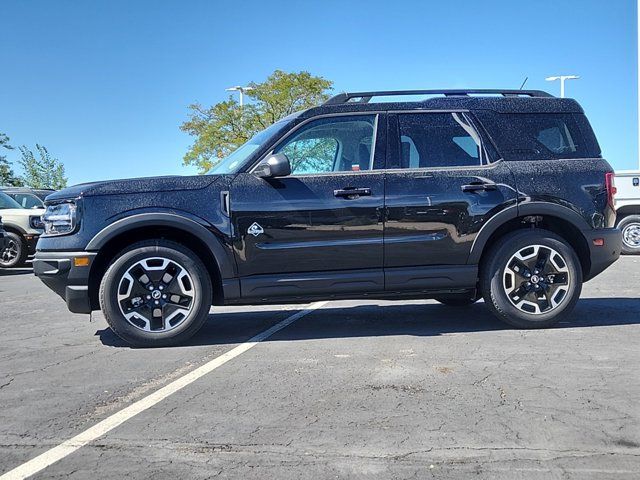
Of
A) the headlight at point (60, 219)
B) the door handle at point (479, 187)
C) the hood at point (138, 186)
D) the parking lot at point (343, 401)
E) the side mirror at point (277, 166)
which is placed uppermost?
the side mirror at point (277, 166)

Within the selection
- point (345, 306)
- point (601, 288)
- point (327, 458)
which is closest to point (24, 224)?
point (345, 306)

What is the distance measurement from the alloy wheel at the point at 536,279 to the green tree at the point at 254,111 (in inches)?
997

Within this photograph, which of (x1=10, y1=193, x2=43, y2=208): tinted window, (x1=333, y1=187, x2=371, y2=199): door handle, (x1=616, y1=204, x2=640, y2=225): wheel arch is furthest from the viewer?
(x1=10, y1=193, x2=43, y2=208): tinted window

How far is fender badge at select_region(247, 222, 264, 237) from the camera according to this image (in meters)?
5.14

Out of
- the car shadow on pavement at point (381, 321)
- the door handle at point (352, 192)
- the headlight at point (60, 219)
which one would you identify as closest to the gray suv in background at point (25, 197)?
the car shadow on pavement at point (381, 321)

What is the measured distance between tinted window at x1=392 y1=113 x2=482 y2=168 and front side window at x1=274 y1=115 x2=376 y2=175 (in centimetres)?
31

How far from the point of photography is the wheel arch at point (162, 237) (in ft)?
16.4

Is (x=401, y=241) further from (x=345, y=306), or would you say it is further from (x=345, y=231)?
(x=345, y=306)

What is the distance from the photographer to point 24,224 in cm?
1416

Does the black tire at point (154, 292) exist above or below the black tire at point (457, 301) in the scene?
above

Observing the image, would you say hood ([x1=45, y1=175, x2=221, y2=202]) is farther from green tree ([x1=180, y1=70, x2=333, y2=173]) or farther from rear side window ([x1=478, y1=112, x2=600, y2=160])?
green tree ([x1=180, y1=70, x2=333, y2=173])

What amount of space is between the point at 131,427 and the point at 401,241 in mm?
2793

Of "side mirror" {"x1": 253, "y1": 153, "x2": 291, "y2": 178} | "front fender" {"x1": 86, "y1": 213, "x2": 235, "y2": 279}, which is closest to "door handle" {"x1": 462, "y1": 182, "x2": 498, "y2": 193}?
"side mirror" {"x1": 253, "y1": 153, "x2": 291, "y2": 178}

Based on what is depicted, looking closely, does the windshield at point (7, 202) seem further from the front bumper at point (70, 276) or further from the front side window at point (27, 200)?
the front bumper at point (70, 276)
